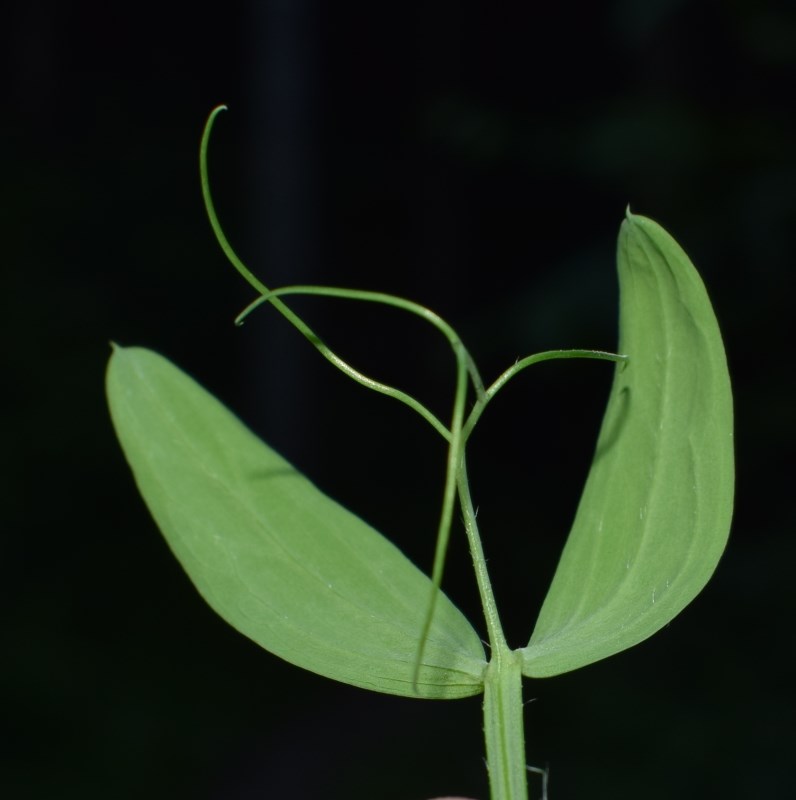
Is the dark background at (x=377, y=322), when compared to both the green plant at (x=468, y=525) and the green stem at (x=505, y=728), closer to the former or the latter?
the green plant at (x=468, y=525)

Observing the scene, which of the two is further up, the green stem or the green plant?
the green plant

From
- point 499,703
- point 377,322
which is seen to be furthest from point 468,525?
point 377,322

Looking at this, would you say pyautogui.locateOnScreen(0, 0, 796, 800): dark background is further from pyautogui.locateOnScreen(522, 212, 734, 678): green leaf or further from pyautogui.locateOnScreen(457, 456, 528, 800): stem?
pyautogui.locateOnScreen(457, 456, 528, 800): stem

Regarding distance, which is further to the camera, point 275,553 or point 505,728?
point 275,553

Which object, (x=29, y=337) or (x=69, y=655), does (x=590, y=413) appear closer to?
(x=69, y=655)

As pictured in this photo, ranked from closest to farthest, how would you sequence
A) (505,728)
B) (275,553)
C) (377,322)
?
(505,728) < (275,553) < (377,322)

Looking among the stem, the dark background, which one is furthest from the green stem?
the dark background

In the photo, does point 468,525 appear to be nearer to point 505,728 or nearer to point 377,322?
point 505,728

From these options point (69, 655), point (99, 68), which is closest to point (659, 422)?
point (69, 655)
